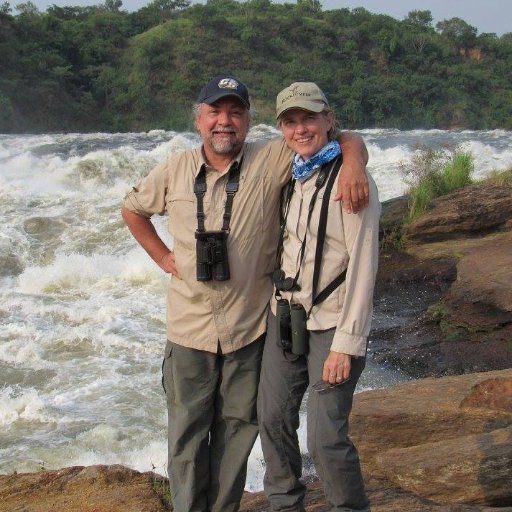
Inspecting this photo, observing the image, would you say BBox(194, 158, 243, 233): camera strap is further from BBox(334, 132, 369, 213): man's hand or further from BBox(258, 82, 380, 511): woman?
BBox(334, 132, 369, 213): man's hand

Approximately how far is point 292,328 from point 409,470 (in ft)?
3.68

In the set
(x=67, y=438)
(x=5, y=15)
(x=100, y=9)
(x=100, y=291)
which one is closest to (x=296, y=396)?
(x=67, y=438)

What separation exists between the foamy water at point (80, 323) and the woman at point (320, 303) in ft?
6.88

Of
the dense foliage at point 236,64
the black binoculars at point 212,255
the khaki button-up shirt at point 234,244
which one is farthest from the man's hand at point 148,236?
the dense foliage at point 236,64

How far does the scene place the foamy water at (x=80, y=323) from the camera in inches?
209

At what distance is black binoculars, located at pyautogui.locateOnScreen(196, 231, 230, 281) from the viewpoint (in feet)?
8.68

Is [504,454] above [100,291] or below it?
above

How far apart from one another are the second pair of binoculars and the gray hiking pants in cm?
4

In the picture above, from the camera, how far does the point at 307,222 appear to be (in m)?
2.53

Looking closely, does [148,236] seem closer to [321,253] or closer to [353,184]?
[321,253]

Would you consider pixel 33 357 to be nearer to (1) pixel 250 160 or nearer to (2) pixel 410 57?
(1) pixel 250 160

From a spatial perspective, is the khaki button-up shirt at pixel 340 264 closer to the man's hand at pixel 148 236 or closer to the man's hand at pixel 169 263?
the man's hand at pixel 169 263

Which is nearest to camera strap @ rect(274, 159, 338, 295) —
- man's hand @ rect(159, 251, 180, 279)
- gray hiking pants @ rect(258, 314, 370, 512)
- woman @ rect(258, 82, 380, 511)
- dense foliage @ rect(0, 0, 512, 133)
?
woman @ rect(258, 82, 380, 511)

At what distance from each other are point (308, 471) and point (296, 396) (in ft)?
6.33
